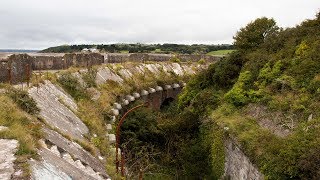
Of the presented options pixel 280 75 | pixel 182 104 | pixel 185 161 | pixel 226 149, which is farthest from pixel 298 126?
pixel 182 104

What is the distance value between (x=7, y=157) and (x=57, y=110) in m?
5.80

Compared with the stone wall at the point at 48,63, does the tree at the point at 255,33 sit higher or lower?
→ higher

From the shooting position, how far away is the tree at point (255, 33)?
2545 centimetres

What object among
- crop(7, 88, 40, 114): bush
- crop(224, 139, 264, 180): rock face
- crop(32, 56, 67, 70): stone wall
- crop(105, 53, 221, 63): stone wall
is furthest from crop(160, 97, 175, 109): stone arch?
crop(7, 88, 40, 114): bush

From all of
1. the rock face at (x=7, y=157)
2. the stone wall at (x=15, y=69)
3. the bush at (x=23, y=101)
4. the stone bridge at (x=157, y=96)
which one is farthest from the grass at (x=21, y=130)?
the stone bridge at (x=157, y=96)

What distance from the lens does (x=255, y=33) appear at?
84.7 feet

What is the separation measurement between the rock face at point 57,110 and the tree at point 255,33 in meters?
14.1

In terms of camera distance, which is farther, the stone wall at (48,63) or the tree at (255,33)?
the tree at (255,33)

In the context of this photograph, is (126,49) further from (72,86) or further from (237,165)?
(237,165)

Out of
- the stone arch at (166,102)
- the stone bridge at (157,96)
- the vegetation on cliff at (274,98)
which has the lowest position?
the stone arch at (166,102)

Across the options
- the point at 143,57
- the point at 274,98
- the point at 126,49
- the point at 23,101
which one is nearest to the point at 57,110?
the point at 23,101

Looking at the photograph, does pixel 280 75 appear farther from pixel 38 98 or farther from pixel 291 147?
pixel 38 98

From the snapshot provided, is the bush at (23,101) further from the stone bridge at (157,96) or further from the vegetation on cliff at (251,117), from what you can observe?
the stone bridge at (157,96)

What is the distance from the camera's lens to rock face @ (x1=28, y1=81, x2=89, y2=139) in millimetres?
10750
